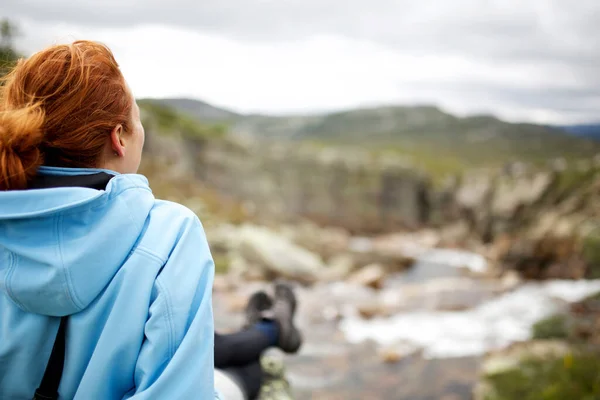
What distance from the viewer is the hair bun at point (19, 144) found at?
1258 mm

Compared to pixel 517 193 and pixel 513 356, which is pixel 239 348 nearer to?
pixel 513 356

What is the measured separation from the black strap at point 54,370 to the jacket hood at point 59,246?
0.26 ft

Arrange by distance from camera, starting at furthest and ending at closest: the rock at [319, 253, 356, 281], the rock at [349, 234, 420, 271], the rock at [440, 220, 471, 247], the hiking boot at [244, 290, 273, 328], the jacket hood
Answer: the rock at [440, 220, 471, 247] → the rock at [349, 234, 420, 271] → the rock at [319, 253, 356, 281] → the hiking boot at [244, 290, 273, 328] → the jacket hood

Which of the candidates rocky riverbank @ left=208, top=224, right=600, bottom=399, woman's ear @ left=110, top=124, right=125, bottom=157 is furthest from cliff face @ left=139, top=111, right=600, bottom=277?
woman's ear @ left=110, top=124, right=125, bottom=157

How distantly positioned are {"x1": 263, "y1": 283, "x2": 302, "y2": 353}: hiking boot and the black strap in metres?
1.75

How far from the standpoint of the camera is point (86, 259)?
1245 mm

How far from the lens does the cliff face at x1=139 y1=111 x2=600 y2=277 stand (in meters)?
15.4

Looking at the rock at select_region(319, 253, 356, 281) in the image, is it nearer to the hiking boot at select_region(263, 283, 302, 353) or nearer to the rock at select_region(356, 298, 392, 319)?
the rock at select_region(356, 298, 392, 319)

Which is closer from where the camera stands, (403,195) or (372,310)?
(372,310)

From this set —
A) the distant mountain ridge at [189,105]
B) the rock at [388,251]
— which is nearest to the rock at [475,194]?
the rock at [388,251]

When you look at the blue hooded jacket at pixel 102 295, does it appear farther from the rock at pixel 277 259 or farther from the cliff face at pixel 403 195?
the rock at pixel 277 259

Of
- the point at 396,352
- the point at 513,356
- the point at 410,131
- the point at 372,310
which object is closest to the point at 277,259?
the point at 372,310

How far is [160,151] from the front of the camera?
24625 millimetres

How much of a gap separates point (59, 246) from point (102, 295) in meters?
0.18
